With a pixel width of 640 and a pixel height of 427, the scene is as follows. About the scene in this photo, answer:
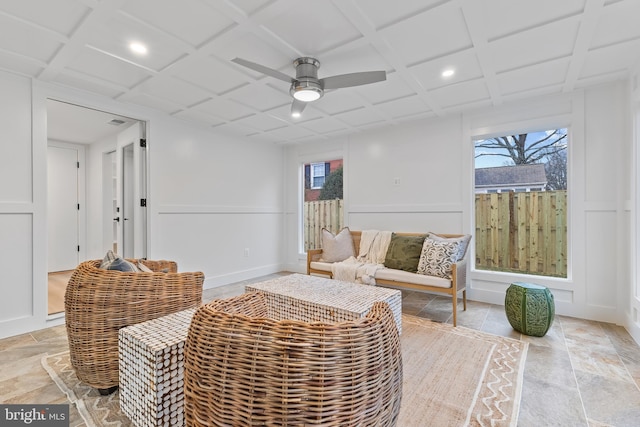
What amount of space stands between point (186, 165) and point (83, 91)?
1330mm

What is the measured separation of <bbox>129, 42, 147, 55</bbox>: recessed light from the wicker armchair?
162 cm

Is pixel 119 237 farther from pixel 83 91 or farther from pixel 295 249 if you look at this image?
pixel 295 249

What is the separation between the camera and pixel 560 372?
2049 millimetres

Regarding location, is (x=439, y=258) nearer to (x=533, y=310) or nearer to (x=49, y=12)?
(x=533, y=310)

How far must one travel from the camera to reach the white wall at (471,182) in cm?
295

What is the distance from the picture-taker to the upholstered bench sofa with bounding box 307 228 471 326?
3084 millimetres

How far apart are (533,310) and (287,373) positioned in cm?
265

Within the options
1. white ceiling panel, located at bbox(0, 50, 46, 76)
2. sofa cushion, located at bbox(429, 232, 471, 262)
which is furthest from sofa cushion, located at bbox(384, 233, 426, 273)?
white ceiling panel, located at bbox(0, 50, 46, 76)

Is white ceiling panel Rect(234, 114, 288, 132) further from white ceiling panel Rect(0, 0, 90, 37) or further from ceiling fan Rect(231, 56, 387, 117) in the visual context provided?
white ceiling panel Rect(0, 0, 90, 37)

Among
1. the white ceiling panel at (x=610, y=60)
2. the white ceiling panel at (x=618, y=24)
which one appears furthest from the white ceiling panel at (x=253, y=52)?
the white ceiling panel at (x=610, y=60)

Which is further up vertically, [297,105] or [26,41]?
[26,41]

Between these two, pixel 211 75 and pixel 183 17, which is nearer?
pixel 183 17

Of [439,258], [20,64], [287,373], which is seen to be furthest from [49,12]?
[439,258]

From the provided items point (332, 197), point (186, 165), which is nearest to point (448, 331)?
point (332, 197)
